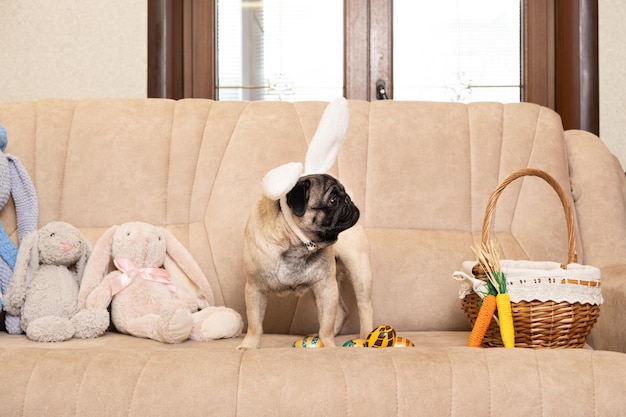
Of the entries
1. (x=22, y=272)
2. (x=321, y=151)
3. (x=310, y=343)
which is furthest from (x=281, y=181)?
(x=22, y=272)

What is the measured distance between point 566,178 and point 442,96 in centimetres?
157

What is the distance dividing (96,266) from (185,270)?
0.70 feet

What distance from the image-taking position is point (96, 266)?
180cm

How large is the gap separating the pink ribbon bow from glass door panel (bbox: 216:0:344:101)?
197cm

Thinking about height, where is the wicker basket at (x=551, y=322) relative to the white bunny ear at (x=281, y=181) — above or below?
below

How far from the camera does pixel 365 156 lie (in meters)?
2.09

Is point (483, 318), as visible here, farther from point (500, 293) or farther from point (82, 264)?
point (82, 264)

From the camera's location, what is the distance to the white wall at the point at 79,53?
3.37 metres

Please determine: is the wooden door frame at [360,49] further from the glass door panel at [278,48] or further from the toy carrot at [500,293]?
the toy carrot at [500,293]

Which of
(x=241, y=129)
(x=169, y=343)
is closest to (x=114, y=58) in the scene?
(x=241, y=129)

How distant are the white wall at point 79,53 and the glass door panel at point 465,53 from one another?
1.27 metres

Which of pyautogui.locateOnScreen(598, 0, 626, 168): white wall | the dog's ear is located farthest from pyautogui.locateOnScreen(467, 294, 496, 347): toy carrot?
pyautogui.locateOnScreen(598, 0, 626, 168): white wall

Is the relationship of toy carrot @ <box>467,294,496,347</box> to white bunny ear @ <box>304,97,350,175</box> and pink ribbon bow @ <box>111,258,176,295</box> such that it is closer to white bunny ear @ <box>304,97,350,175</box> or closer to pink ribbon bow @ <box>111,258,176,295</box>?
white bunny ear @ <box>304,97,350,175</box>

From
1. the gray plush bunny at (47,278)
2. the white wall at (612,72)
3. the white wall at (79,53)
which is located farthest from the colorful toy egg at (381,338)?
the white wall at (79,53)
